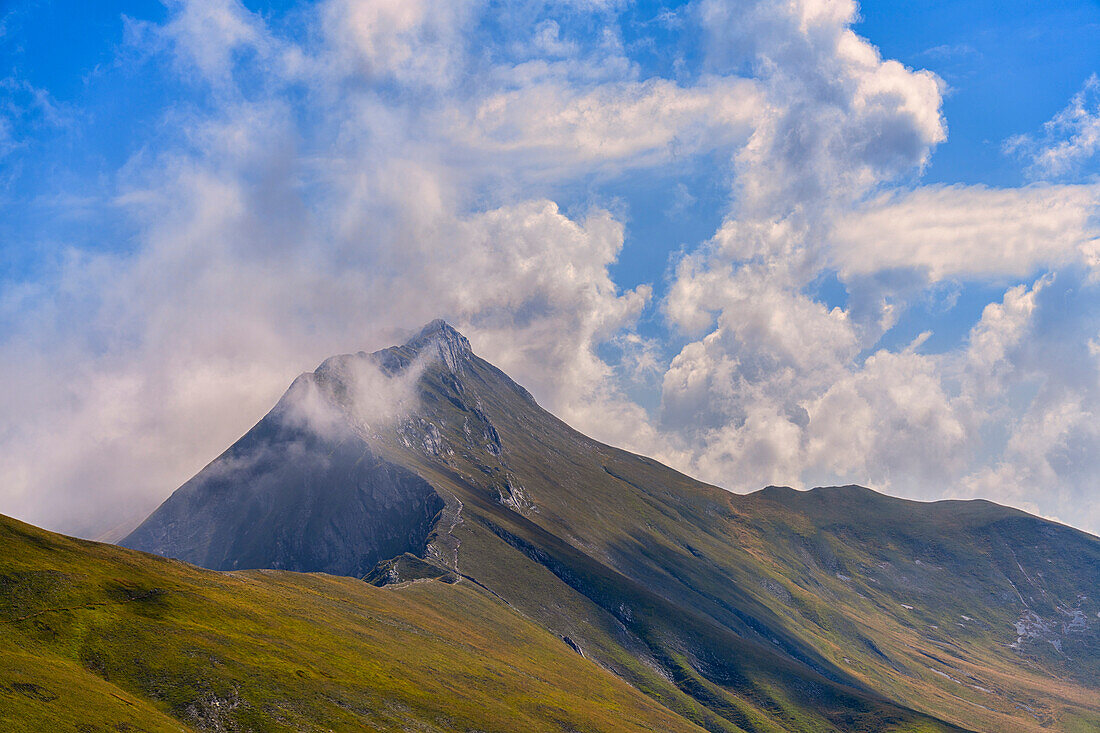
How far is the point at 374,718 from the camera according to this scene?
417ft

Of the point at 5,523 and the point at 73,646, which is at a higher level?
the point at 5,523

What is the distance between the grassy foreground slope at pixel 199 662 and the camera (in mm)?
97438

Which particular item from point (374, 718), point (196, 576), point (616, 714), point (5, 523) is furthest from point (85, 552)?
point (616, 714)

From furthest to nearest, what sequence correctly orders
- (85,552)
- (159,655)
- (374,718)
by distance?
(85,552) < (374,718) < (159,655)

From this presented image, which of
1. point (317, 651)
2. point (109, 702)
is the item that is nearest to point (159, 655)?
point (109, 702)

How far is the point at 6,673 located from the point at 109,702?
12322mm

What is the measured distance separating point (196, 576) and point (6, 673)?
246 ft

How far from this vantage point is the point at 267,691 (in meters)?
119

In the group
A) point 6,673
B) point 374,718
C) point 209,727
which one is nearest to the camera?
point 6,673

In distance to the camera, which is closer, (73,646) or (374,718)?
(73,646)

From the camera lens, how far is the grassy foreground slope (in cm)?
9744

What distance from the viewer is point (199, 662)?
389ft

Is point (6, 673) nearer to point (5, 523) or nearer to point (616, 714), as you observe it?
point (5, 523)

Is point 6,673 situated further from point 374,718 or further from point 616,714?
point 616,714
